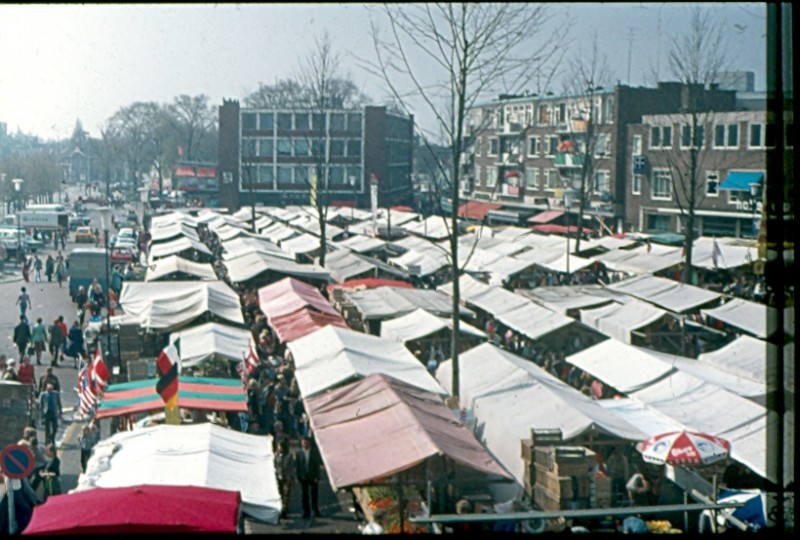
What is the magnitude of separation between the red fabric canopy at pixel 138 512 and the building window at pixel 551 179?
114ft

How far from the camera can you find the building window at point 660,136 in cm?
3056

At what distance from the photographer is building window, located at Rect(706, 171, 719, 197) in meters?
27.0

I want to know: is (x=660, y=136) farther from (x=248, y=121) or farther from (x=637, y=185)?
(x=248, y=121)

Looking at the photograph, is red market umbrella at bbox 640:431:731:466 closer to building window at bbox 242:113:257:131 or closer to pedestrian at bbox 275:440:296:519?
pedestrian at bbox 275:440:296:519

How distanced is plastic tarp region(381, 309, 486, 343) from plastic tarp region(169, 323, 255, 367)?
5.85 ft

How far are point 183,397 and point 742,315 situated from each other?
749cm

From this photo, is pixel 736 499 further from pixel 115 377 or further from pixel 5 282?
pixel 5 282

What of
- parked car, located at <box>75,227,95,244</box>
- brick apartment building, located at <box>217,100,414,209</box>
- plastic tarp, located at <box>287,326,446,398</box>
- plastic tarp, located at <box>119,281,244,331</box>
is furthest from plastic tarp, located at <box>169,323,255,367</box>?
brick apartment building, located at <box>217,100,414,209</box>

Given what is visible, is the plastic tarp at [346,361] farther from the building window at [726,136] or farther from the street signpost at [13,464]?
the building window at [726,136]

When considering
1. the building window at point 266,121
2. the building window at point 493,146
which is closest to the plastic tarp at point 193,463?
the building window at point 266,121

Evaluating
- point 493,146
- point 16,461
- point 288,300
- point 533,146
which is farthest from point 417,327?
point 493,146

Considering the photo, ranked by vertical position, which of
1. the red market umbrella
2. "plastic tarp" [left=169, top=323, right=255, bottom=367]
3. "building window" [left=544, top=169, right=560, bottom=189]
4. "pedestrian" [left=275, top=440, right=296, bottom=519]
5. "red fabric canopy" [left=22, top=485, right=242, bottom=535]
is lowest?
"pedestrian" [left=275, top=440, right=296, bottom=519]

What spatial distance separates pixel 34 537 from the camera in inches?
173

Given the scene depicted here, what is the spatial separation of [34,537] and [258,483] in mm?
1716
